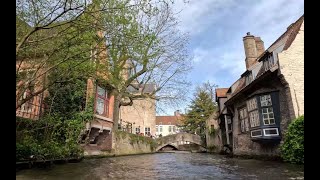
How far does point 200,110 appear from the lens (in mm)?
44188

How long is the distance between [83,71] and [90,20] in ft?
10.3

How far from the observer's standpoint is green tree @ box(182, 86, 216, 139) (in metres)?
43.3

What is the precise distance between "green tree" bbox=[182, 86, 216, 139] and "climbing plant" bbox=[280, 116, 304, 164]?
98.5ft

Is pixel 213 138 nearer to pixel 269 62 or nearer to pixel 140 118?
pixel 140 118

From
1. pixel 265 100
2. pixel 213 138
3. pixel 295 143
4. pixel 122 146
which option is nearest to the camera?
pixel 295 143

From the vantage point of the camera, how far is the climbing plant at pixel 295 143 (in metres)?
12.1

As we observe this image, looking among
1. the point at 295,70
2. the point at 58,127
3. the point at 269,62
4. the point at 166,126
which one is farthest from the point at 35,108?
the point at 166,126

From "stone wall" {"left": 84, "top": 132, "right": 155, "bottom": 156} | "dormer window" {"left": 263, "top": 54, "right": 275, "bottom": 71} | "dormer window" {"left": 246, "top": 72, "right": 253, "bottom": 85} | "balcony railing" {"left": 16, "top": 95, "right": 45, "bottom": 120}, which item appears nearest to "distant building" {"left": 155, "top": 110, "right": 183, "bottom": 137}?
"stone wall" {"left": 84, "top": 132, "right": 155, "bottom": 156}

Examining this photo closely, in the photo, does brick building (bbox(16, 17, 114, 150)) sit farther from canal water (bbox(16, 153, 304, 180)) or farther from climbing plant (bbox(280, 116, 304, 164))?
climbing plant (bbox(280, 116, 304, 164))

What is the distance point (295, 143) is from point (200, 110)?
31947mm

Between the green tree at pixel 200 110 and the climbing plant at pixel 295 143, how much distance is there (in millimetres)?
30012

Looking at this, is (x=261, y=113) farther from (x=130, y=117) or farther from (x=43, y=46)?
(x=130, y=117)
